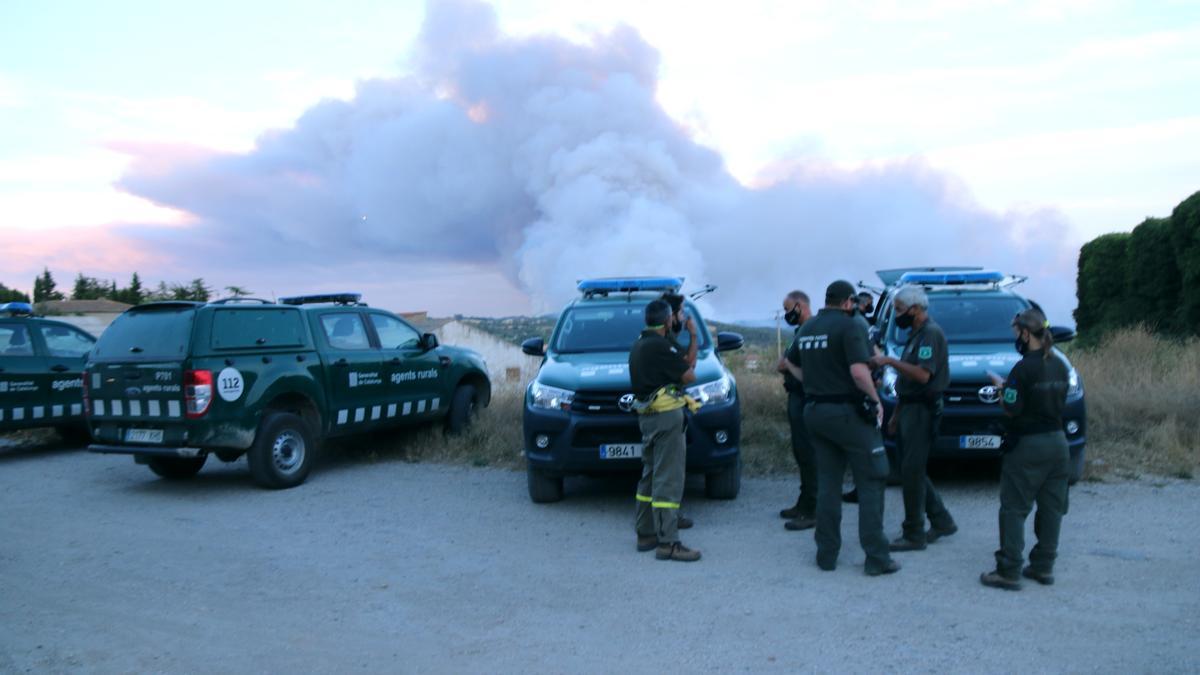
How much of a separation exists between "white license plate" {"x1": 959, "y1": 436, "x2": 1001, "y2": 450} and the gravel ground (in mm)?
450

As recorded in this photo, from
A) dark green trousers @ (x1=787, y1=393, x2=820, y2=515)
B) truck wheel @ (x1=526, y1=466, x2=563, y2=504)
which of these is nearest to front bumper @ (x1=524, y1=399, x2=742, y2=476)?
truck wheel @ (x1=526, y1=466, x2=563, y2=504)

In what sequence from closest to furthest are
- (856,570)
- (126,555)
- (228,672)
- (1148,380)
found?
1. (228,672)
2. (856,570)
3. (126,555)
4. (1148,380)

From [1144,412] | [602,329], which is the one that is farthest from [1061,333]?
[602,329]

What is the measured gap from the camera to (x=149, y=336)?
28.8 feet

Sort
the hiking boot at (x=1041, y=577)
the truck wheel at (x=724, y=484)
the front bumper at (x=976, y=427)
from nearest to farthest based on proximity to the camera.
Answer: the hiking boot at (x=1041, y=577)
the front bumper at (x=976, y=427)
the truck wheel at (x=724, y=484)

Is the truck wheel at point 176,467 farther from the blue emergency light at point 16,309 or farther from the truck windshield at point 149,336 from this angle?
the blue emergency light at point 16,309

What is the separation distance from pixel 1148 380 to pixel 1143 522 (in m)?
5.22

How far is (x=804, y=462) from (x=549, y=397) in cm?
211

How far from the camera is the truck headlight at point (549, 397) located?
7.61 metres

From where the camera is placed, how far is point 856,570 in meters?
5.87

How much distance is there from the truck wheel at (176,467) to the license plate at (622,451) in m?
4.83

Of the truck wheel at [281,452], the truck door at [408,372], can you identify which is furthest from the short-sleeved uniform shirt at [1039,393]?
the truck door at [408,372]

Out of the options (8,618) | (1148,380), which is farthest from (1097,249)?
(8,618)

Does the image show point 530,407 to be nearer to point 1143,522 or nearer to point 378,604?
point 378,604
